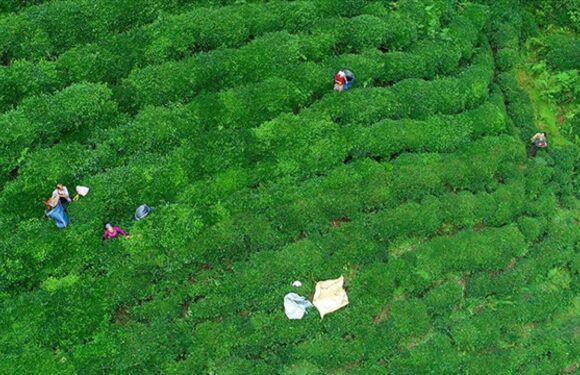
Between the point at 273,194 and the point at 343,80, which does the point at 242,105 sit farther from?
the point at 343,80

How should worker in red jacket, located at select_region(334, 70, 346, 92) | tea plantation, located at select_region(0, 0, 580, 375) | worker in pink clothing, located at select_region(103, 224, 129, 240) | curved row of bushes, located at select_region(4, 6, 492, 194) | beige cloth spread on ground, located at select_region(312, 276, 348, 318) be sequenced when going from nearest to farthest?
tea plantation, located at select_region(0, 0, 580, 375) → beige cloth spread on ground, located at select_region(312, 276, 348, 318) → worker in pink clothing, located at select_region(103, 224, 129, 240) → curved row of bushes, located at select_region(4, 6, 492, 194) → worker in red jacket, located at select_region(334, 70, 346, 92)

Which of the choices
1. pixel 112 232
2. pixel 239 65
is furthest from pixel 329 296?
pixel 239 65

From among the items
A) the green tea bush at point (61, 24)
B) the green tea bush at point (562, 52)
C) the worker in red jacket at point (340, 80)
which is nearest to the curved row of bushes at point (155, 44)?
the green tea bush at point (61, 24)

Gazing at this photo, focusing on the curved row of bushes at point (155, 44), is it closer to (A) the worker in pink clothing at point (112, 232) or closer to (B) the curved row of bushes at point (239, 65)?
(B) the curved row of bushes at point (239, 65)

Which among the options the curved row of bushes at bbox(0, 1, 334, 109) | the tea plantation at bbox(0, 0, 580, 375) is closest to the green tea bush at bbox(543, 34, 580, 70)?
the tea plantation at bbox(0, 0, 580, 375)

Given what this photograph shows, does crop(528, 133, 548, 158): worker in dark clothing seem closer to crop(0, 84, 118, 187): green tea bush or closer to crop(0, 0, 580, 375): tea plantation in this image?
crop(0, 0, 580, 375): tea plantation
